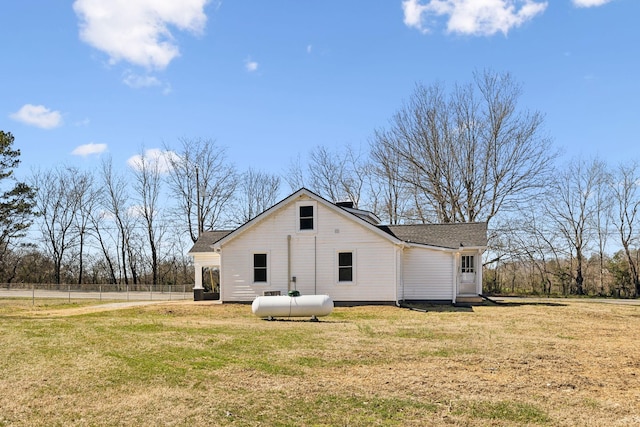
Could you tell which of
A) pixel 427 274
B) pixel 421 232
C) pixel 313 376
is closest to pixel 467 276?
pixel 421 232

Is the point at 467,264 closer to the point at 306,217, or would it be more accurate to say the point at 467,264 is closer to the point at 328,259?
the point at 328,259

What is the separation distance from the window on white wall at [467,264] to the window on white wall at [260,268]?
9627 mm

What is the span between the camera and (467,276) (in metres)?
28.9

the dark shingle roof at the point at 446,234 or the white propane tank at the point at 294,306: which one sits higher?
the dark shingle roof at the point at 446,234

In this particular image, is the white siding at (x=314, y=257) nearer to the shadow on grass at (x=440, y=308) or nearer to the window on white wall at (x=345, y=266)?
the window on white wall at (x=345, y=266)

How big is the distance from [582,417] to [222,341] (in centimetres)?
765

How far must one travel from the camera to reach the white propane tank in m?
18.3

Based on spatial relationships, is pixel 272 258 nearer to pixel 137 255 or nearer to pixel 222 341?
pixel 222 341

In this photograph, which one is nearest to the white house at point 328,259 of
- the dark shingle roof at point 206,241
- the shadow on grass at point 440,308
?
the shadow on grass at point 440,308

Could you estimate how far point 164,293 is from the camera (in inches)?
1564

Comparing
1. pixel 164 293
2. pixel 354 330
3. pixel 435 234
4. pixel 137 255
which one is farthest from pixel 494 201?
pixel 137 255

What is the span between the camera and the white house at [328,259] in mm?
25047

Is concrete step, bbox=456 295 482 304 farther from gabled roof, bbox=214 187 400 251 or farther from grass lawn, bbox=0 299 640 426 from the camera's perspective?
grass lawn, bbox=0 299 640 426

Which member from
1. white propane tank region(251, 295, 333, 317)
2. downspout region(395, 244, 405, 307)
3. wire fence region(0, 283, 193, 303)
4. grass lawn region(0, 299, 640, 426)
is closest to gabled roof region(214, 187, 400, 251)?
downspout region(395, 244, 405, 307)
